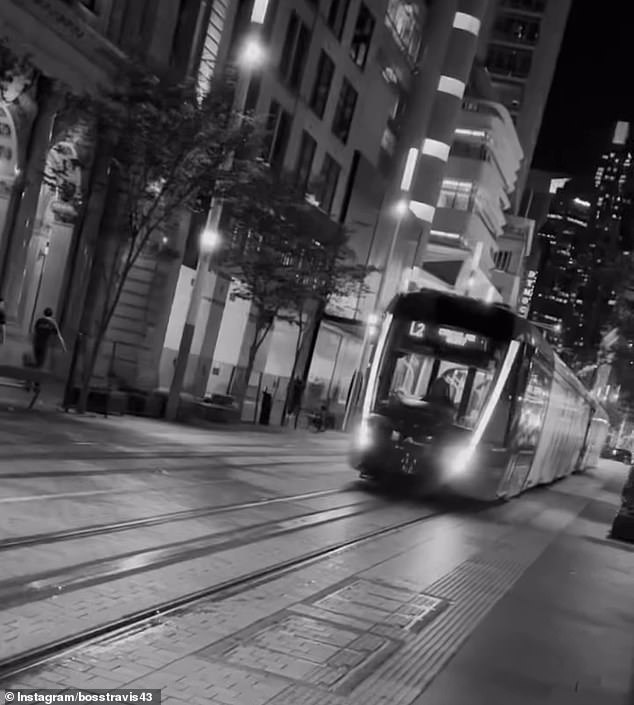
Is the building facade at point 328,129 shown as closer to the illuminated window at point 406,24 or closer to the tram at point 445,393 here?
the illuminated window at point 406,24

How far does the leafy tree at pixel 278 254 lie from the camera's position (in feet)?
100

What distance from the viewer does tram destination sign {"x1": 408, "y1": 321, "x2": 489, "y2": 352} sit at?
1873 centimetres

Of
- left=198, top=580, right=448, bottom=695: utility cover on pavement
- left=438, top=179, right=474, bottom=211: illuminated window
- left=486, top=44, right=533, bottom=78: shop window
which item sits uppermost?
left=486, top=44, right=533, bottom=78: shop window

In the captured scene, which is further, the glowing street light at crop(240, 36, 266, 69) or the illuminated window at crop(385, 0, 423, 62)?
the illuminated window at crop(385, 0, 423, 62)

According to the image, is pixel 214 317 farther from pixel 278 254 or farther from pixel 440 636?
pixel 440 636

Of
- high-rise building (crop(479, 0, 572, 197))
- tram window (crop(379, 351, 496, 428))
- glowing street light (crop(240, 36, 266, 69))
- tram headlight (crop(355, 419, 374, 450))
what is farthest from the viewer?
high-rise building (crop(479, 0, 572, 197))

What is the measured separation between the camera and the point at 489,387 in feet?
60.8

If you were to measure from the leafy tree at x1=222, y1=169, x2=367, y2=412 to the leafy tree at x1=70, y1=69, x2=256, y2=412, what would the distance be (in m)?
5.55

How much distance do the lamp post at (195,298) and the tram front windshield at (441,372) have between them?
763 centimetres

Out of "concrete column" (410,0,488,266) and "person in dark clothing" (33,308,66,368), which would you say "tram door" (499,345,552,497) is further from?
"concrete column" (410,0,488,266)

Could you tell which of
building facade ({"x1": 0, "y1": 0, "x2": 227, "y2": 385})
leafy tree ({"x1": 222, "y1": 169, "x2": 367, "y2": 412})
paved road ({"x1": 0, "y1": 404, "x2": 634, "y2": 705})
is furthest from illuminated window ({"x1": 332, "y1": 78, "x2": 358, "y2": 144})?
paved road ({"x1": 0, "y1": 404, "x2": 634, "y2": 705})

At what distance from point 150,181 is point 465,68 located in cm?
4591

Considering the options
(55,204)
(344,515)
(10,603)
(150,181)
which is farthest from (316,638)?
(55,204)

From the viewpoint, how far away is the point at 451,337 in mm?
18828
